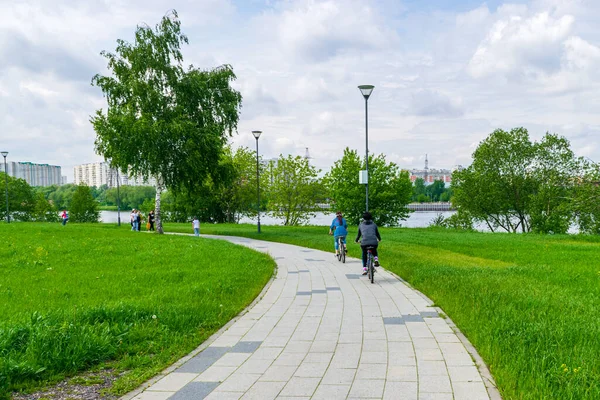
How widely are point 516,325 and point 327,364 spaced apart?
8.55 feet

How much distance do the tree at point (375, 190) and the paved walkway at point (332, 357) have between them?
127ft

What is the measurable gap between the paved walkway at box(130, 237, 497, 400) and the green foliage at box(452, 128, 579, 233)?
40221mm

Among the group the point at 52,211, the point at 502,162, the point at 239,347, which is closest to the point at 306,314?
the point at 239,347

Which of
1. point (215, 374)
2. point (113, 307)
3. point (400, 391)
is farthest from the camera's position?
point (113, 307)

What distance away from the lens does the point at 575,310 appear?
23.9ft

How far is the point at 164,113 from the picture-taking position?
26.8 m

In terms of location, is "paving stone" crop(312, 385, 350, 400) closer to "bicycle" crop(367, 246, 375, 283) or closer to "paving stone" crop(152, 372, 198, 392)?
"paving stone" crop(152, 372, 198, 392)

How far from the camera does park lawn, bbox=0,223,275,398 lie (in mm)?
5070

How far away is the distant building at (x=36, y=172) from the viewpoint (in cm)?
A: 16677

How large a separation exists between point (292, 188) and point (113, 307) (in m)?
46.1

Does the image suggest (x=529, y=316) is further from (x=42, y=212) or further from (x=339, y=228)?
(x=42, y=212)

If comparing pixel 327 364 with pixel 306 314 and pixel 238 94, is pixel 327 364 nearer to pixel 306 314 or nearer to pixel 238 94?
pixel 306 314

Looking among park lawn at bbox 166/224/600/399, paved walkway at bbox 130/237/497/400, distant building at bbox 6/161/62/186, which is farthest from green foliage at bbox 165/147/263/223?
distant building at bbox 6/161/62/186

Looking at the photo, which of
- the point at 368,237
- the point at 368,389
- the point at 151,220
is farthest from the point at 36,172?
the point at 368,389
